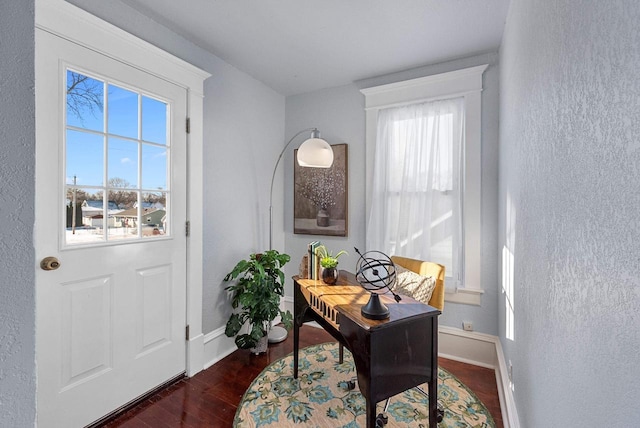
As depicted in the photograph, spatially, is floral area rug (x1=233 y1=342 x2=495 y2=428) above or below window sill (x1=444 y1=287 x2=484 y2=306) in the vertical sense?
below

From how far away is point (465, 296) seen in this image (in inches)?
102

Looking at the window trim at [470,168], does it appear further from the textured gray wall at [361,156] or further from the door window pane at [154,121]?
the door window pane at [154,121]

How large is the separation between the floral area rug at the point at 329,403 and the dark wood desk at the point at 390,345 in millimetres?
440

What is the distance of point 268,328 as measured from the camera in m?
2.85

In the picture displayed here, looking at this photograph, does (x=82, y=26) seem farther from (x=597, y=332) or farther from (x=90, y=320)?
(x=597, y=332)

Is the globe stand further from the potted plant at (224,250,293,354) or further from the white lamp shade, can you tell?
the potted plant at (224,250,293,354)

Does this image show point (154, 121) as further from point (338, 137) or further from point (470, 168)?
point (470, 168)

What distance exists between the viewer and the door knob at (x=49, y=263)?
159cm

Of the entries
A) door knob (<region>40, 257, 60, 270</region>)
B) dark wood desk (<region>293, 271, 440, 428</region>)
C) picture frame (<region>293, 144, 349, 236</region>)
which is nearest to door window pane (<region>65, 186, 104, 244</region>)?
door knob (<region>40, 257, 60, 270</region>)

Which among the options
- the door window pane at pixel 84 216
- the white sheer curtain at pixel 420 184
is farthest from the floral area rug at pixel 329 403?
the door window pane at pixel 84 216

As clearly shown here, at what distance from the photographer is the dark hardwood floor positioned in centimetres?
187

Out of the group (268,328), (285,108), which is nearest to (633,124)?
(268,328)

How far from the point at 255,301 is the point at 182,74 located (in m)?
1.85

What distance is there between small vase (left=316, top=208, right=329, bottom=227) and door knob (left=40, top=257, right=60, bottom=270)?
7.10ft
